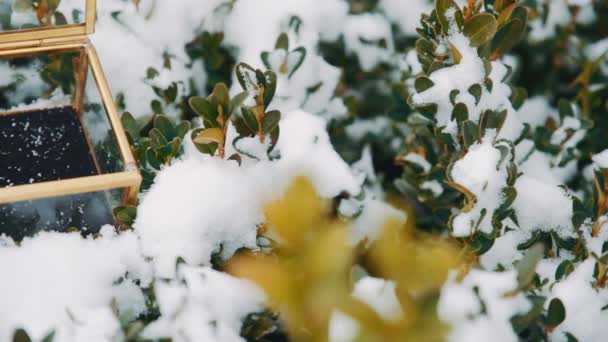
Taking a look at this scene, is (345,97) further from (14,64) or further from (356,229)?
(14,64)

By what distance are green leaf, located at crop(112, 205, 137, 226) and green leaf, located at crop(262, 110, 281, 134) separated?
0.25 m

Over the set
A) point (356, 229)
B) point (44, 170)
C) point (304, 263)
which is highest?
point (304, 263)

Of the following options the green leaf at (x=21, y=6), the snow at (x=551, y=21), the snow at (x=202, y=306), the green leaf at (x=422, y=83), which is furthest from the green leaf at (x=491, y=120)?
the green leaf at (x=21, y=6)

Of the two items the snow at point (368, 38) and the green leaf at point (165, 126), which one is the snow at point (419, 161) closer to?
the snow at point (368, 38)

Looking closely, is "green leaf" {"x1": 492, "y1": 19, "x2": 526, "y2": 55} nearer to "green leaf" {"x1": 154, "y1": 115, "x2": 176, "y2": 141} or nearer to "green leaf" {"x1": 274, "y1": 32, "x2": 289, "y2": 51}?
"green leaf" {"x1": 274, "y1": 32, "x2": 289, "y2": 51}

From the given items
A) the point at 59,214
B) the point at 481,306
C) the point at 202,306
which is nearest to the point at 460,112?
the point at 481,306

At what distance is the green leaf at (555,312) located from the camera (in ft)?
2.85

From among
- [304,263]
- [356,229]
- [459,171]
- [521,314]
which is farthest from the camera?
[356,229]

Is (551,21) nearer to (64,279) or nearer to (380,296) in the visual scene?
(380,296)

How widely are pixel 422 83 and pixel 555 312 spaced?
46cm

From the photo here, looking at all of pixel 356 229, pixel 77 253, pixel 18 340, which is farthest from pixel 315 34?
pixel 18 340

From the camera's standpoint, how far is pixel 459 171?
106 centimetres

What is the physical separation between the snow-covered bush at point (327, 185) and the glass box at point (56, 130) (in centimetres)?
1

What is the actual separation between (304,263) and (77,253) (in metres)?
0.57
